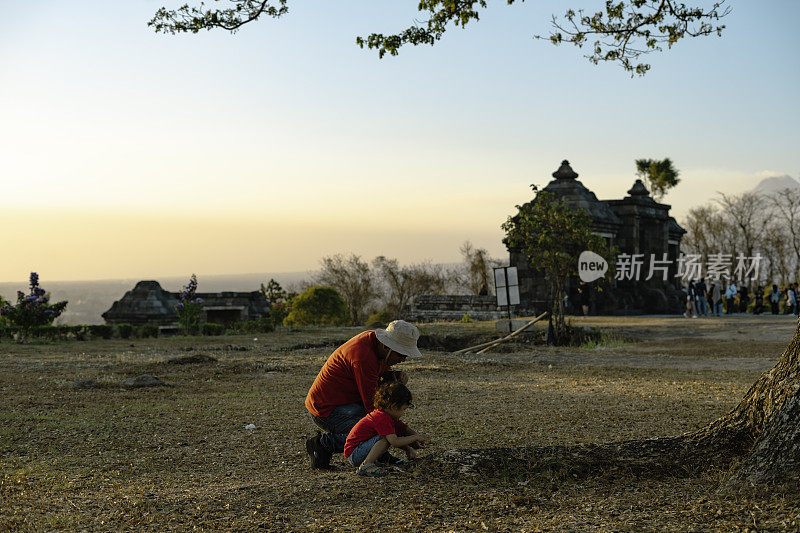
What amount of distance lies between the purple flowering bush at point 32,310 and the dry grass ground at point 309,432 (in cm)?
385

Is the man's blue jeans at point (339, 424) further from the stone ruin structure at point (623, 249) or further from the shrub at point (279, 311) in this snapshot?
the shrub at point (279, 311)

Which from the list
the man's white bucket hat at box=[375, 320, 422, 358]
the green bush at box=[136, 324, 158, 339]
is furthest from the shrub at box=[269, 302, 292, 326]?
the man's white bucket hat at box=[375, 320, 422, 358]

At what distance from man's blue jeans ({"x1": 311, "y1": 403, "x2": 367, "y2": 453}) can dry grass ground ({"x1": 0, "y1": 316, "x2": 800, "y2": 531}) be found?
0.27 metres

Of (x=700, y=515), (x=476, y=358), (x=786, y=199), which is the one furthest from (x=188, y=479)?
(x=786, y=199)

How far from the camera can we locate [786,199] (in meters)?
57.6

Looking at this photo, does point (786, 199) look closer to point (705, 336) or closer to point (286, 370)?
point (705, 336)

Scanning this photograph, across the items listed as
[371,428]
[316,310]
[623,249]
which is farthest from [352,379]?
[623,249]

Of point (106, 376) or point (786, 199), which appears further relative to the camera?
point (786, 199)

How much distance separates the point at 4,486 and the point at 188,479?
1.32m

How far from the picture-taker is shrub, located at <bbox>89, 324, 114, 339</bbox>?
20422mm

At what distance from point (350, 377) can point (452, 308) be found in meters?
23.1

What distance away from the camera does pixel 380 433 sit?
18.0ft

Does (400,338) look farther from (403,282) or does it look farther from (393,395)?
(403,282)

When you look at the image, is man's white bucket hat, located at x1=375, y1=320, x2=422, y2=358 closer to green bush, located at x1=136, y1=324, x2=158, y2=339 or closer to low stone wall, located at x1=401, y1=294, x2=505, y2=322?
green bush, located at x1=136, y1=324, x2=158, y2=339
